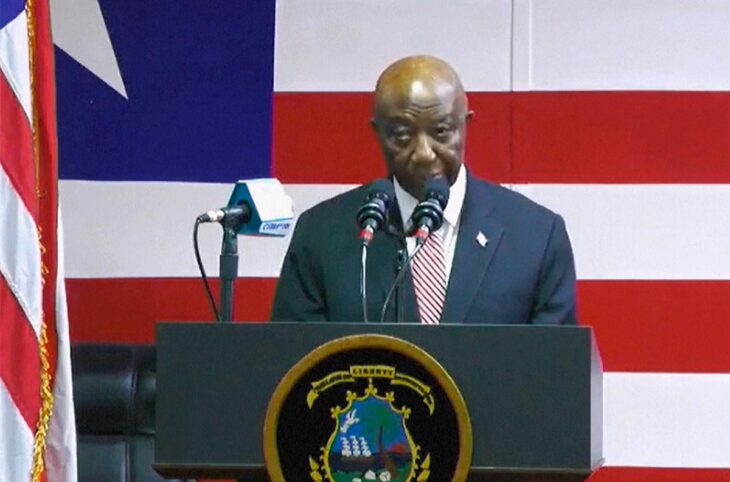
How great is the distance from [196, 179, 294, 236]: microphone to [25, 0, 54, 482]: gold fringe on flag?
1.96 feet

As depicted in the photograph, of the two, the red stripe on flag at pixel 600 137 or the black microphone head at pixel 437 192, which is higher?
the red stripe on flag at pixel 600 137

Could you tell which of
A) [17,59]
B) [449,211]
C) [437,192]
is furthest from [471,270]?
[17,59]

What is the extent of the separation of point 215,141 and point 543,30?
80 cm

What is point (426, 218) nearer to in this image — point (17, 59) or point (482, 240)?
point (482, 240)

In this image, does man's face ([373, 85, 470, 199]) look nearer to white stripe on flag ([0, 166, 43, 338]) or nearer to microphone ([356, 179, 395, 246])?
microphone ([356, 179, 395, 246])

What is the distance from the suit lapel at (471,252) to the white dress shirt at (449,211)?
0.05ft

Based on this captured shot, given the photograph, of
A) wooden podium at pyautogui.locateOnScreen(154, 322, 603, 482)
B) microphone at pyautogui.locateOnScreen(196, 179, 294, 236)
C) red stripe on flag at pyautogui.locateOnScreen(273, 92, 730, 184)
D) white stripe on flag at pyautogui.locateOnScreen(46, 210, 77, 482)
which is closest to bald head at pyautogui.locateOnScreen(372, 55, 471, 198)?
microphone at pyautogui.locateOnScreen(196, 179, 294, 236)

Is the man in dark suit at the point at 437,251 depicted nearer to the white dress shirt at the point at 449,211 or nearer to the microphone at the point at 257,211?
the white dress shirt at the point at 449,211

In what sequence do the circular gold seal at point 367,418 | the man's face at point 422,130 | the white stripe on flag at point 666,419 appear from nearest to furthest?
the circular gold seal at point 367,418 < the man's face at point 422,130 < the white stripe on flag at point 666,419

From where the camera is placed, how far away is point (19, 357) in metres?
2.54

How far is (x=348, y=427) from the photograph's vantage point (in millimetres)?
1809

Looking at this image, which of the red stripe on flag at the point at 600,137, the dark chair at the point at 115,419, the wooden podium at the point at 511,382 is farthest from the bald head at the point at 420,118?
the red stripe on flag at the point at 600,137

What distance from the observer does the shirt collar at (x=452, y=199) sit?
2.39 m

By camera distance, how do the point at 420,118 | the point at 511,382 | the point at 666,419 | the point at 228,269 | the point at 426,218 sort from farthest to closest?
the point at 666,419 < the point at 420,118 < the point at 228,269 < the point at 426,218 < the point at 511,382
